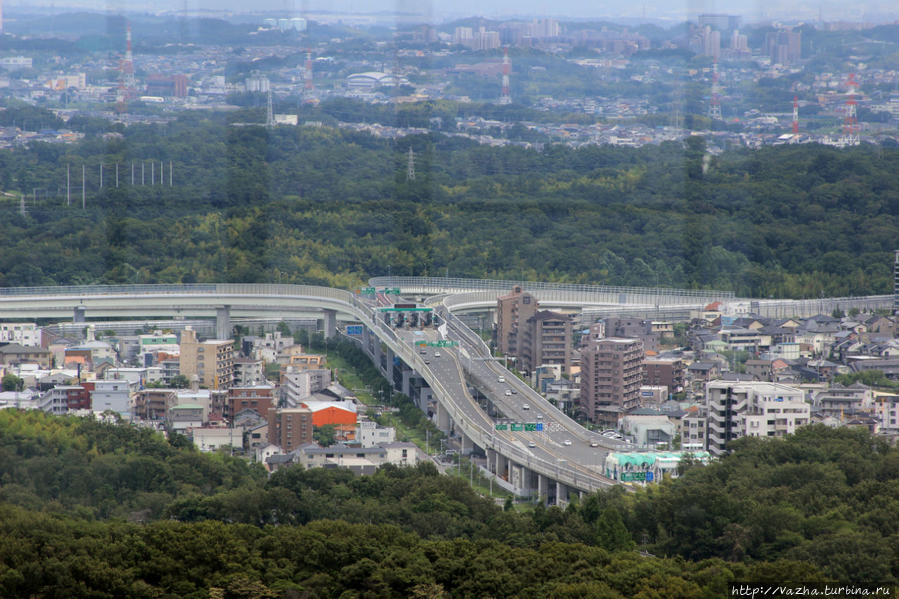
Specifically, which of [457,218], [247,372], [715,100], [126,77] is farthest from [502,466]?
[126,77]

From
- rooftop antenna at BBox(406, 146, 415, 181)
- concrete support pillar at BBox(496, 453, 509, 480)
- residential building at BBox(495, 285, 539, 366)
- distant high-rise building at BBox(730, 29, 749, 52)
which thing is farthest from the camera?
distant high-rise building at BBox(730, 29, 749, 52)

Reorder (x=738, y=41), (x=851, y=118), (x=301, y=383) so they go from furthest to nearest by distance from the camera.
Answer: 1. (x=738, y=41)
2. (x=851, y=118)
3. (x=301, y=383)

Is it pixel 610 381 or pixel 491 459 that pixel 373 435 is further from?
pixel 610 381

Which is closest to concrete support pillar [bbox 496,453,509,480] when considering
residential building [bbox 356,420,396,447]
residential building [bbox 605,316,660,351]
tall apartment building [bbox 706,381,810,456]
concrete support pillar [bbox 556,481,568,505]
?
concrete support pillar [bbox 556,481,568,505]

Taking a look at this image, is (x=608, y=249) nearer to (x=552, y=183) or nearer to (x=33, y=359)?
(x=552, y=183)

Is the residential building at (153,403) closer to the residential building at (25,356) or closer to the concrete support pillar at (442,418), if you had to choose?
the residential building at (25,356)

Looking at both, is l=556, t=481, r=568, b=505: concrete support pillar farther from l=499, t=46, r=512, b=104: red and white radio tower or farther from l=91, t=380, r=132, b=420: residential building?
l=499, t=46, r=512, b=104: red and white radio tower

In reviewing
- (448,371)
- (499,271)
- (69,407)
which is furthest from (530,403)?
(499,271)
